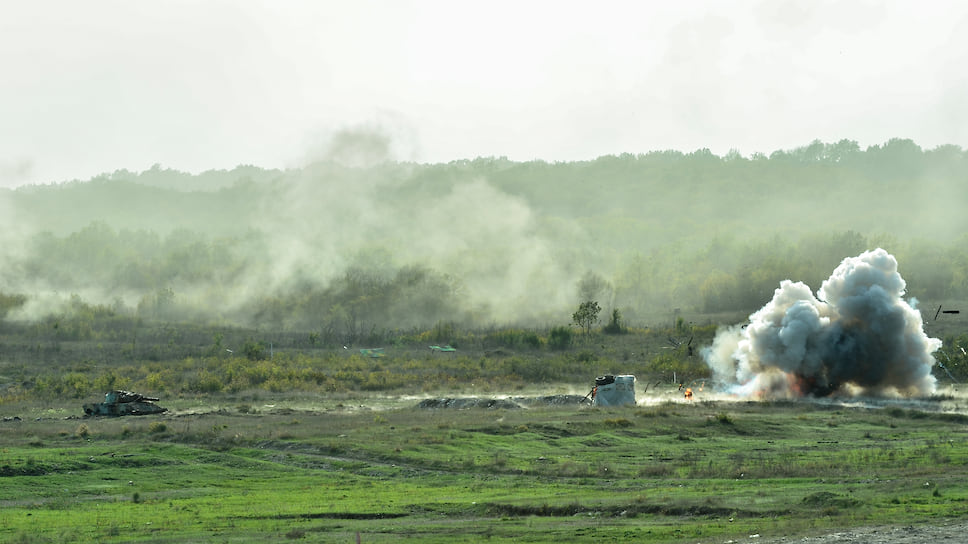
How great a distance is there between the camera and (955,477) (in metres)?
48.3

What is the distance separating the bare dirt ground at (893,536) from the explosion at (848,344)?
83096 millimetres

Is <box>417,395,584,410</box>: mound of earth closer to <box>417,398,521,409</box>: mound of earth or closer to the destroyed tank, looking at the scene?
<box>417,398,521,409</box>: mound of earth

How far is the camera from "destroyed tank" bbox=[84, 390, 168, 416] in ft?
335

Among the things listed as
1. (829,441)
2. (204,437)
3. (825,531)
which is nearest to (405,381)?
(204,437)

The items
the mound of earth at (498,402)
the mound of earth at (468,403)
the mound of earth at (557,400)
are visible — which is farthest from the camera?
the mound of earth at (557,400)

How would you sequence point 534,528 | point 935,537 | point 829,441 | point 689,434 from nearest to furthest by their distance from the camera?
1. point 935,537
2. point 534,528
3. point 829,441
4. point 689,434

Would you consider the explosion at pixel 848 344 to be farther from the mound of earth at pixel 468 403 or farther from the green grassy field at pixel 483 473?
the mound of earth at pixel 468 403

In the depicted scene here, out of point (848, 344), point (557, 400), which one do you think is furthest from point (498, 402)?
point (848, 344)

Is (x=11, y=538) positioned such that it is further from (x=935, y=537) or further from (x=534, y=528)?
(x=935, y=537)

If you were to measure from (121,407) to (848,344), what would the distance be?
77.0 m

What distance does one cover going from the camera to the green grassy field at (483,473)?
40.5 metres

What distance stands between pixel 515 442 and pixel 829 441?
2193 centimetres

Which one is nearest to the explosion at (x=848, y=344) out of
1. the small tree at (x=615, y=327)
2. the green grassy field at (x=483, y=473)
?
the green grassy field at (x=483, y=473)

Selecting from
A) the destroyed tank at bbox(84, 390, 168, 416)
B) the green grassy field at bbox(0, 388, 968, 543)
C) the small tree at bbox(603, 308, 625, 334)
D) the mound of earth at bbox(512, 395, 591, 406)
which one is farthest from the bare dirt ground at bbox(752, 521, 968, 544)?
the small tree at bbox(603, 308, 625, 334)
